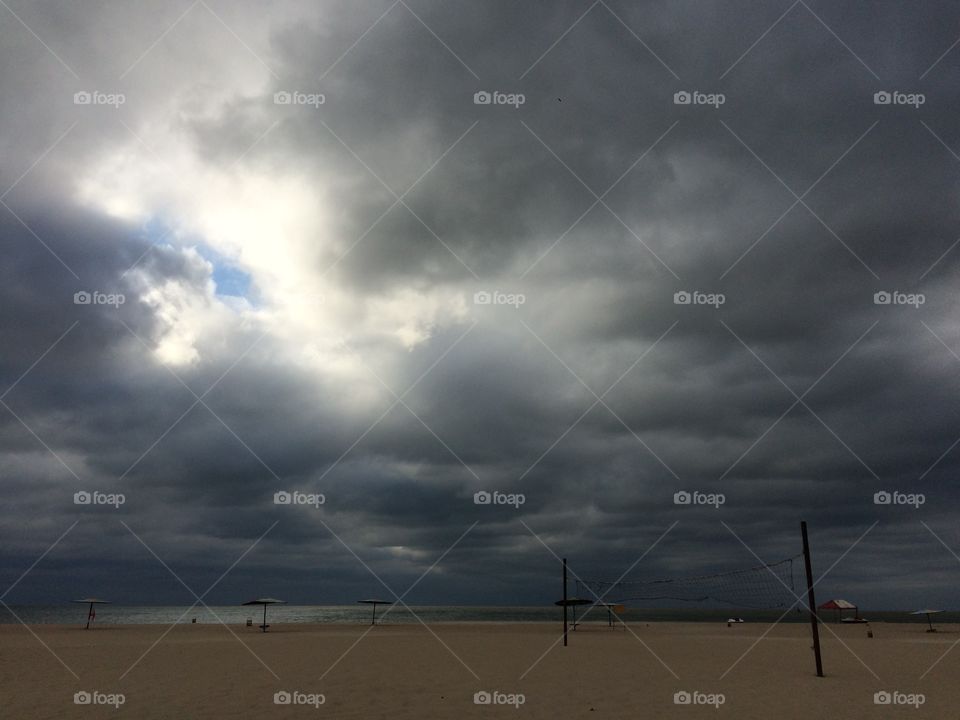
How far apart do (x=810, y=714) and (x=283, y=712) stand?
1089 cm

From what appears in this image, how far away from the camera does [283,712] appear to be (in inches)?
482

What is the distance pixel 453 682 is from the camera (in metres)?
16.4

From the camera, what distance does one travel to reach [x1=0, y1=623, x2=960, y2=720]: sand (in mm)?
12758

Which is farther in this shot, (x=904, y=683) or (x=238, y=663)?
(x=238, y=663)

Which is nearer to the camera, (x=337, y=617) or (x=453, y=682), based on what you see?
(x=453, y=682)

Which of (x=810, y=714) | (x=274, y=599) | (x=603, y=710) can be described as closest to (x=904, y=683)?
(x=810, y=714)

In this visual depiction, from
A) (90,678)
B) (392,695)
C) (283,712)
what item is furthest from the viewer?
(90,678)

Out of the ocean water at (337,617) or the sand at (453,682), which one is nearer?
the sand at (453,682)

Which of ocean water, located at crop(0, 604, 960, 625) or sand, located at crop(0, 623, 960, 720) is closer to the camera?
sand, located at crop(0, 623, 960, 720)

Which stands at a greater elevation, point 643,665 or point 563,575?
point 563,575

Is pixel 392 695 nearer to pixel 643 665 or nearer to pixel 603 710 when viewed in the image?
pixel 603 710

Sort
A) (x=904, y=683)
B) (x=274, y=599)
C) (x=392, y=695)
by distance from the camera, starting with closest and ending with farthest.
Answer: (x=392, y=695) < (x=904, y=683) < (x=274, y=599)

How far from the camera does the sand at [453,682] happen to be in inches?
502

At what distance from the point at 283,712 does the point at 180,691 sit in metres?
4.13
